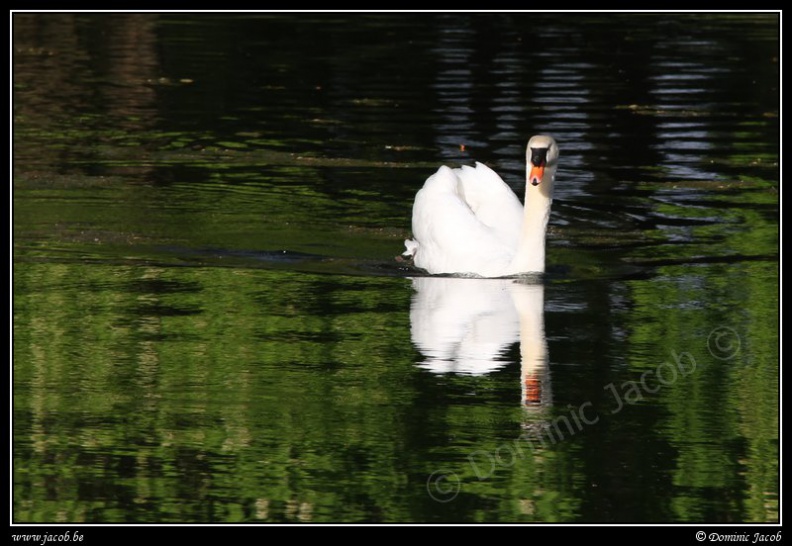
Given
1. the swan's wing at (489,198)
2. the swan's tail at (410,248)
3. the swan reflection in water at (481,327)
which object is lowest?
the swan reflection in water at (481,327)

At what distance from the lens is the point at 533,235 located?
543 inches

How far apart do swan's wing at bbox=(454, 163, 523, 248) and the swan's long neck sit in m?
0.72

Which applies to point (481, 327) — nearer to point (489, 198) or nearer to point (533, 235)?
point (533, 235)

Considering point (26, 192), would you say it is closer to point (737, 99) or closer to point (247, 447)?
point (247, 447)

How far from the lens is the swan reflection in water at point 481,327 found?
36.9 feet

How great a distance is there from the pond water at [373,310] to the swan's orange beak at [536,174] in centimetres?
80

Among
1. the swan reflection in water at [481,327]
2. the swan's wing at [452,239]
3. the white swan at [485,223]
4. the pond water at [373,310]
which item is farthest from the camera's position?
the swan's wing at [452,239]

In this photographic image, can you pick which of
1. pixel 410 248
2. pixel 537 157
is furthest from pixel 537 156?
pixel 410 248

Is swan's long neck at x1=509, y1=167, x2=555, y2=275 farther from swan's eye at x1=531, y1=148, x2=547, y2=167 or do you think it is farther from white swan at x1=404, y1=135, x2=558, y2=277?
swan's eye at x1=531, y1=148, x2=547, y2=167

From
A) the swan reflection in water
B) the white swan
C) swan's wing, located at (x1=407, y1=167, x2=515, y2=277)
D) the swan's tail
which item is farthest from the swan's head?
the swan's tail

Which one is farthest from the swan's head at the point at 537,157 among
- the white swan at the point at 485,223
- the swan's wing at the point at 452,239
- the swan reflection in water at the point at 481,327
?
the swan reflection in water at the point at 481,327

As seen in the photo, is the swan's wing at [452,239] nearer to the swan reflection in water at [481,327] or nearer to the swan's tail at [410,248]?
the swan's tail at [410,248]

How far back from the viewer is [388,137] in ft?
69.4

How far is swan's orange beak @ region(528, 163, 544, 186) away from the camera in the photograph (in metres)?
13.8
